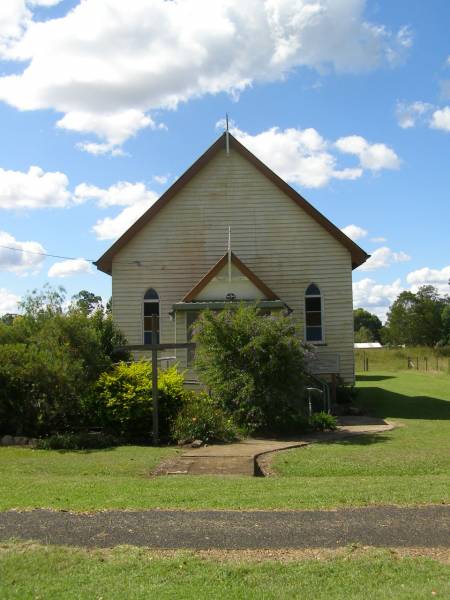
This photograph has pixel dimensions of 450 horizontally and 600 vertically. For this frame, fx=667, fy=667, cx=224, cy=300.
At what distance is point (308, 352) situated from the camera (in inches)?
728

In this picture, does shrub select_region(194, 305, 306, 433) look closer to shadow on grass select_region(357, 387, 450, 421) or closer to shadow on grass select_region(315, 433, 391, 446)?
shadow on grass select_region(315, 433, 391, 446)

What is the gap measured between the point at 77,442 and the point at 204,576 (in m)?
9.70

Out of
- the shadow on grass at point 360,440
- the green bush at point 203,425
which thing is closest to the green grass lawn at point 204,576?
the green bush at point 203,425

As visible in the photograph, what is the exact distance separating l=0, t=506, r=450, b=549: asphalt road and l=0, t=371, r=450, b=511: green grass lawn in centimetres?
45

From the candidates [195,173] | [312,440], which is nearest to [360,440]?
[312,440]

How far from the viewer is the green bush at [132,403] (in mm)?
16266

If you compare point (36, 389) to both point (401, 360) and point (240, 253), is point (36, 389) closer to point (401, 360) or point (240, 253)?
point (240, 253)

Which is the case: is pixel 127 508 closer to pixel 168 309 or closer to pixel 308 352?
pixel 308 352

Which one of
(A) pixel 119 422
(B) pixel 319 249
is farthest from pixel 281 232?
(A) pixel 119 422

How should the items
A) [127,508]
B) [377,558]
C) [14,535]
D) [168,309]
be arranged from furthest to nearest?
[168,309], [127,508], [14,535], [377,558]

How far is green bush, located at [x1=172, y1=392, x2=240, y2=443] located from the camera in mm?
15477

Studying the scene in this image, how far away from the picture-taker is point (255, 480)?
10859mm

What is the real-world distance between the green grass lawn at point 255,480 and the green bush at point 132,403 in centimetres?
144

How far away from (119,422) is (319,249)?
483 inches
